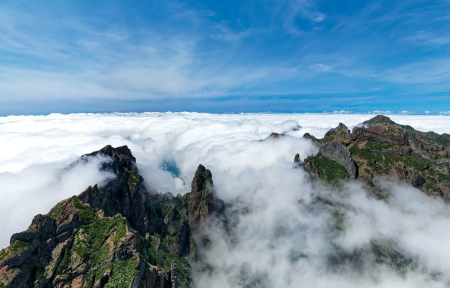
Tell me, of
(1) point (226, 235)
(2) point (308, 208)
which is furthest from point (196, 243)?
(2) point (308, 208)

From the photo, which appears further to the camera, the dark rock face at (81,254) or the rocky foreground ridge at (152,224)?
the rocky foreground ridge at (152,224)

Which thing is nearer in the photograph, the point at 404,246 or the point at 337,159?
the point at 404,246

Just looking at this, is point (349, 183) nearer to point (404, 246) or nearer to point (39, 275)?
point (404, 246)

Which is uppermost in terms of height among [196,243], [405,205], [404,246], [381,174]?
[381,174]

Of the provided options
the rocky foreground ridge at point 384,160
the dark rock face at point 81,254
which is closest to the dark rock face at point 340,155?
the rocky foreground ridge at point 384,160

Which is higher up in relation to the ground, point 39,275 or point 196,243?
point 39,275

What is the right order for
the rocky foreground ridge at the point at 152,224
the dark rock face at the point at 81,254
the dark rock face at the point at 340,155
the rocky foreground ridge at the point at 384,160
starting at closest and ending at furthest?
the dark rock face at the point at 81,254, the rocky foreground ridge at the point at 152,224, the rocky foreground ridge at the point at 384,160, the dark rock face at the point at 340,155

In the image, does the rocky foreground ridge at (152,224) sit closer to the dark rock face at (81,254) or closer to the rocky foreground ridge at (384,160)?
the dark rock face at (81,254)

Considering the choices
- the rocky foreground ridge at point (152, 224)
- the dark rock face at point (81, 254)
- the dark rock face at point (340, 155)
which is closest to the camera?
the dark rock face at point (81, 254)

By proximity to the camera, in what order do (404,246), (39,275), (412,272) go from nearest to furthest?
(39,275) < (412,272) < (404,246)
